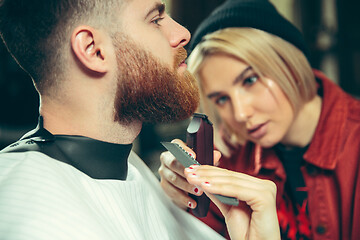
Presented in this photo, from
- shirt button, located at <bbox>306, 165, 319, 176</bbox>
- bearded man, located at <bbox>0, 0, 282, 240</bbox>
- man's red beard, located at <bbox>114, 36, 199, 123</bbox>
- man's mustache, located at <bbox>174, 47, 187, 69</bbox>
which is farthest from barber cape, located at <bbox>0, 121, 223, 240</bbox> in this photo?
shirt button, located at <bbox>306, 165, 319, 176</bbox>

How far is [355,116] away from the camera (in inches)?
43.6

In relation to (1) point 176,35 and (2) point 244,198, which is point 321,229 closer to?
(2) point 244,198

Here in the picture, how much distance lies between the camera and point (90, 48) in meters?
0.55

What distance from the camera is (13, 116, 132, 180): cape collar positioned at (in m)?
0.54

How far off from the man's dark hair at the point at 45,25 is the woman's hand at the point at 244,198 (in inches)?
10.6

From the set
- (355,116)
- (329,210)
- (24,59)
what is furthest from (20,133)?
(355,116)

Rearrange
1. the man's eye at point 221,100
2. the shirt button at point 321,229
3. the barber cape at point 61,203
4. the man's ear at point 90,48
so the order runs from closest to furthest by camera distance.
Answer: the barber cape at point 61,203 < the man's ear at point 90,48 < the shirt button at point 321,229 < the man's eye at point 221,100

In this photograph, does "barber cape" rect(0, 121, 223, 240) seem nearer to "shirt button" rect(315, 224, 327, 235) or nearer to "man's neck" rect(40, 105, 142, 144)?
"man's neck" rect(40, 105, 142, 144)

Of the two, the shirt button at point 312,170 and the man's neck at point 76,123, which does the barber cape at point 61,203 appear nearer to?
the man's neck at point 76,123

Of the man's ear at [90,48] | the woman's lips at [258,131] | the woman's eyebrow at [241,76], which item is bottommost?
the woman's lips at [258,131]

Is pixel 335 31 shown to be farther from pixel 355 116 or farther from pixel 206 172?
pixel 206 172

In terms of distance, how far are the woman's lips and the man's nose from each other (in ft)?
1.86

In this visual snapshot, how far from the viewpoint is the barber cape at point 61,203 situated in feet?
1.41

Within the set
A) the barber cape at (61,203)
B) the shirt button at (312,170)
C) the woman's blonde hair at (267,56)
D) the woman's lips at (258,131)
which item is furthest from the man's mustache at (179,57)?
the shirt button at (312,170)
